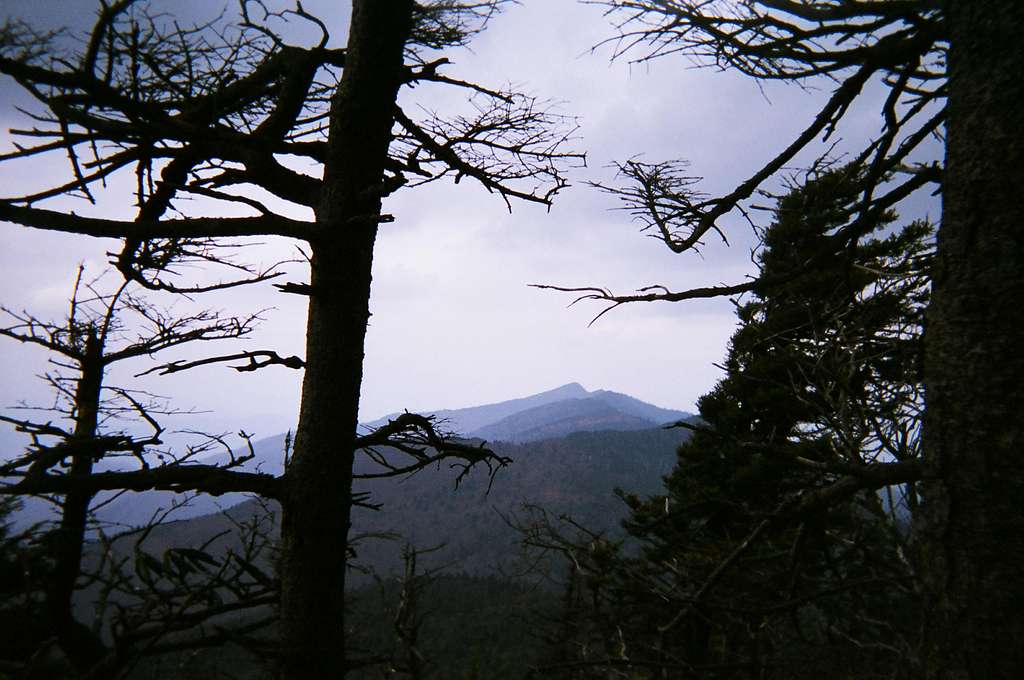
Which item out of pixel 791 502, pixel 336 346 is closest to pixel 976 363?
pixel 791 502

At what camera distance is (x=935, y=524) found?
1.69 meters

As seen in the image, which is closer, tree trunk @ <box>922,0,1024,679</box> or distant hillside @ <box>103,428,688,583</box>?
tree trunk @ <box>922,0,1024,679</box>

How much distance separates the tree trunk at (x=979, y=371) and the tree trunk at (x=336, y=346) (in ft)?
7.46

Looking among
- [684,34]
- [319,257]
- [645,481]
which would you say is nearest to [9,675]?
[319,257]

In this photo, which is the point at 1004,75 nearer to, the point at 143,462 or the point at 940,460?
the point at 940,460

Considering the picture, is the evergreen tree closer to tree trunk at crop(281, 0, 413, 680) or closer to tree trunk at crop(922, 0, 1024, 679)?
tree trunk at crop(922, 0, 1024, 679)

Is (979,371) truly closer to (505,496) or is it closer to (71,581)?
(71,581)

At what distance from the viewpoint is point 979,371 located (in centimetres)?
159

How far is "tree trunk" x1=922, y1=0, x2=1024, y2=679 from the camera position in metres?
1.49

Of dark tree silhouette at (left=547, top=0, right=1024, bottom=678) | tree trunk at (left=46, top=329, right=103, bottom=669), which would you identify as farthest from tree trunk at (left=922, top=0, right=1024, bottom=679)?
tree trunk at (left=46, top=329, right=103, bottom=669)

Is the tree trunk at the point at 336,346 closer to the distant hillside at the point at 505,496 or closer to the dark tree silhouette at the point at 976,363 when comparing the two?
the dark tree silhouette at the point at 976,363

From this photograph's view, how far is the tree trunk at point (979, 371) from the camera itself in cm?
149

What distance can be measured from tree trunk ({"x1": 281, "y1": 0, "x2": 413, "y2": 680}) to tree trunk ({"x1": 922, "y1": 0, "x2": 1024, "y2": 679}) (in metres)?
2.27

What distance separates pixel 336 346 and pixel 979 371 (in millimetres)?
2543
